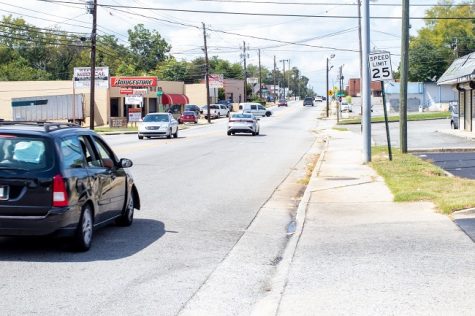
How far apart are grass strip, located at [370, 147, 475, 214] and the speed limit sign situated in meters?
2.47

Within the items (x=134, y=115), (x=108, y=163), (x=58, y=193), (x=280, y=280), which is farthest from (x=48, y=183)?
(x=134, y=115)

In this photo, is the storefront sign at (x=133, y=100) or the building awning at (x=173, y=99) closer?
the storefront sign at (x=133, y=100)

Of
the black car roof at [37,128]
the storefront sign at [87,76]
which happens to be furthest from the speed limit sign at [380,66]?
the storefront sign at [87,76]

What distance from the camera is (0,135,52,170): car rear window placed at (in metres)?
8.52

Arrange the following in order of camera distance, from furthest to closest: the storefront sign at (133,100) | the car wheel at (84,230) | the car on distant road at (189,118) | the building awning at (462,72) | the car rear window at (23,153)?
the car on distant road at (189,118)
the storefront sign at (133,100)
the building awning at (462,72)
the car wheel at (84,230)
the car rear window at (23,153)

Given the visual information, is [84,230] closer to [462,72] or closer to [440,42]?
[462,72]

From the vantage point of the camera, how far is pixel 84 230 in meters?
8.90

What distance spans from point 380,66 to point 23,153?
13691 millimetres

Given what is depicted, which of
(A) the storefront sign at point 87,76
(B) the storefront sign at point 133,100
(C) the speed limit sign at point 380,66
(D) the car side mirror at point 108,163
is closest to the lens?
(D) the car side mirror at point 108,163

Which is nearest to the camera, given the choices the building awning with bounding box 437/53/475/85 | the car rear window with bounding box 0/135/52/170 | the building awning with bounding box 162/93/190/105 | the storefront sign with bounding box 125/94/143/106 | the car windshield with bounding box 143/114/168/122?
the car rear window with bounding box 0/135/52/170

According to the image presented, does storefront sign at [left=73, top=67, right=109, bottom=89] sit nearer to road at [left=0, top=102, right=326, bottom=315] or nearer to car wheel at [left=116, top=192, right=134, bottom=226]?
road at [left=0, top=102, right=326, bottom=315]

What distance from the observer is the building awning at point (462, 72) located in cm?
3425

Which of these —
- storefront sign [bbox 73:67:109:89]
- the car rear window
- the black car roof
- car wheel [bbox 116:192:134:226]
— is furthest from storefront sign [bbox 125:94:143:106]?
the car rear window

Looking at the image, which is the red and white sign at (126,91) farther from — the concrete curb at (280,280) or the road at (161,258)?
the concrete curb at (280,280)
